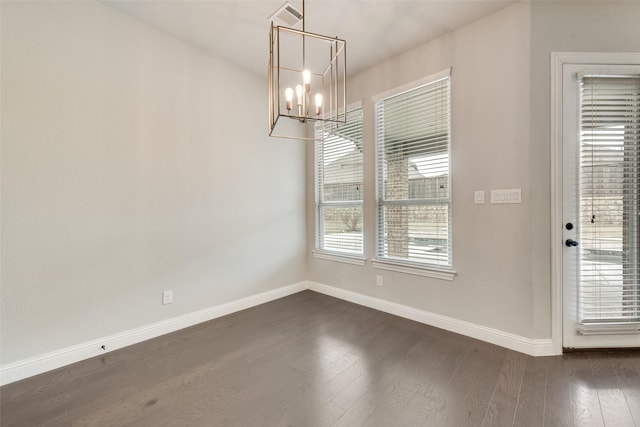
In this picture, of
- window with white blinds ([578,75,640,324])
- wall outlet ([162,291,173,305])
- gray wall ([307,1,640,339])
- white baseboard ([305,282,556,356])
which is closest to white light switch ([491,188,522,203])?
gray wall ([307,1,640,339])

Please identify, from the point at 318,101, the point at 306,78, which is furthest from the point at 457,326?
the point at 306,78

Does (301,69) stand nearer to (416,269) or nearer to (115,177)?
(115,177)

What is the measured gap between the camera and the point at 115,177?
2373 mm

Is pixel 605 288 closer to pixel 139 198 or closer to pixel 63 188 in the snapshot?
pixel 139 198

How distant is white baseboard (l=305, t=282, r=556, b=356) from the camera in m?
2.18

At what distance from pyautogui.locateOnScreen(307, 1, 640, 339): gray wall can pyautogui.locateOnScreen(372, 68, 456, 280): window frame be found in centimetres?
6

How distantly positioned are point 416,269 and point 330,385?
151 cm

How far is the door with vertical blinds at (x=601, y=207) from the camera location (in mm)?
2141

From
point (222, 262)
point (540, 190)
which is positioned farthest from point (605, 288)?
point (222, 262)

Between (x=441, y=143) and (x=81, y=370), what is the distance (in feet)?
11.9

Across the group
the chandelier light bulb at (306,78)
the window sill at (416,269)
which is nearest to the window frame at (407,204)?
the window sill at (416,269)

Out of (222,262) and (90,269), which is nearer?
(90,269)

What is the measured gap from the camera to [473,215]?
8.20ft

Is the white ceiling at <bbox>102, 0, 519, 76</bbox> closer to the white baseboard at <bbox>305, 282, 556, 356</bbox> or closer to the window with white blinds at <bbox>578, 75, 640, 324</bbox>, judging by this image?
the window with white blinds at <bbox>578, 75, 640, 324</bbox>
